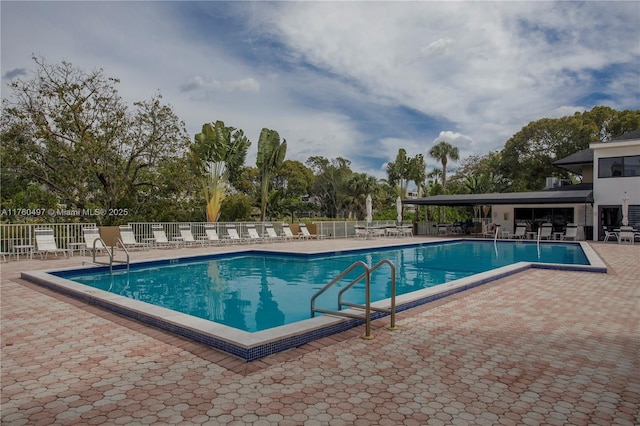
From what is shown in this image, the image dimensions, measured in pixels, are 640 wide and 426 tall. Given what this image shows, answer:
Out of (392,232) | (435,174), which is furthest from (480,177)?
(392,232)

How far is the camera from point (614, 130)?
3384cm

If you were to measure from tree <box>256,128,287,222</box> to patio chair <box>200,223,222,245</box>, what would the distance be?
27.9 feet

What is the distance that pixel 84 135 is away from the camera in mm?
16688

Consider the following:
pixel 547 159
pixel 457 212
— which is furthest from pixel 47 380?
pixel 547 159

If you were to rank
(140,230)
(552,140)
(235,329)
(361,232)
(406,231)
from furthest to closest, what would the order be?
(552,140) < (406,231) < (361,232) < (140,230) < (235,329)

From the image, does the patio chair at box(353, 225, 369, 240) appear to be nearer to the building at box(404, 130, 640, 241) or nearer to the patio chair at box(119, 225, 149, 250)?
the building at box(404, 130, 640, 241)

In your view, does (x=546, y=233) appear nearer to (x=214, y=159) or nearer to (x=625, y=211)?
(x=625, y=211)

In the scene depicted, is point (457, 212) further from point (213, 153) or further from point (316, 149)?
point (213, 153)

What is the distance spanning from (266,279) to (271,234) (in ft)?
31.1

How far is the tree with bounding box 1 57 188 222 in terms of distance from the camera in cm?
1588

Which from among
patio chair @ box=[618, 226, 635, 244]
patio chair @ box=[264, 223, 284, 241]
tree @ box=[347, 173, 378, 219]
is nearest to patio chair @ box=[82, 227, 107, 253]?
patio chair @ box=[264, 223, 284, 241]

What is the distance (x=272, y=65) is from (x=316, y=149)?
29.4 meters

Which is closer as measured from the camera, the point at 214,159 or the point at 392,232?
the point at 214,159

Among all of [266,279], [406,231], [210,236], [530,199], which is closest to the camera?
[266,279]
